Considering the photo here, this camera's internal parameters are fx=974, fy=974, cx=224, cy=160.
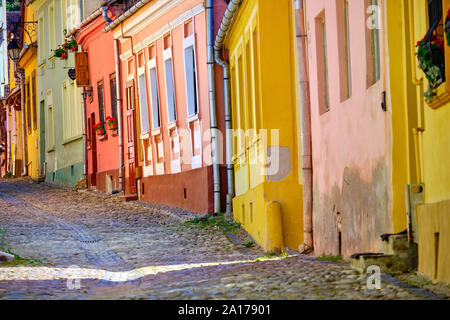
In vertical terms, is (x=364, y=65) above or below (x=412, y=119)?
above

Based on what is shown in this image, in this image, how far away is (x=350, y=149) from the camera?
10.4m

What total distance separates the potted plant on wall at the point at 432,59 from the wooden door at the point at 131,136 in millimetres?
17814

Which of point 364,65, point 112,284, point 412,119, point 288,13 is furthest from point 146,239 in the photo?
point 412,119

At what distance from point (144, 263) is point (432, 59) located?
641cm

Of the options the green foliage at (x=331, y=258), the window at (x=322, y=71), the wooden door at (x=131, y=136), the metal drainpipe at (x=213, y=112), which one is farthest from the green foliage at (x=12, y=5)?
the green foliage at (x=331, y=258)

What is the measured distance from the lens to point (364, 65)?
961cm

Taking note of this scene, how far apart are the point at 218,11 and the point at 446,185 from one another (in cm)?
1265

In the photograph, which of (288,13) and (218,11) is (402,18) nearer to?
(288,13)

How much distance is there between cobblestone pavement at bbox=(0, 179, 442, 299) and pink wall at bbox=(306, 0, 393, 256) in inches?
21.1

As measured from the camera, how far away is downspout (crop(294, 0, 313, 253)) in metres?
12.6

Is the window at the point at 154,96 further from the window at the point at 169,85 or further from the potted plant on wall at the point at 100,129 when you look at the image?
the potted plant on wall at the point at 100,129

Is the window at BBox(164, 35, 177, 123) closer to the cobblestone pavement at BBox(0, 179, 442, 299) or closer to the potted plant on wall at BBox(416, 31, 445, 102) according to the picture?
the cobblestone pavement at BBox(0, 179, 442, 299)

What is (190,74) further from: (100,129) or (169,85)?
(100,129)
